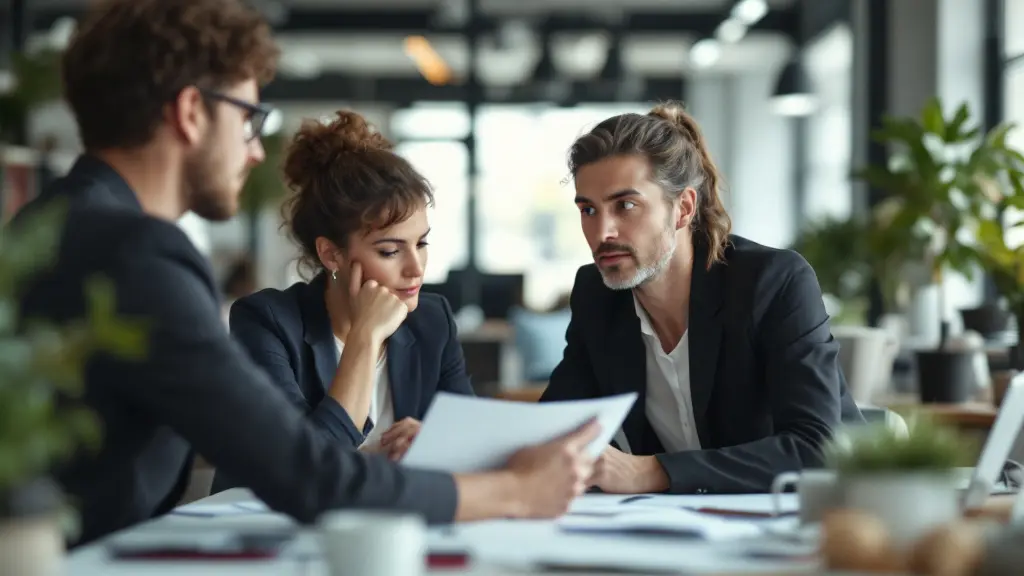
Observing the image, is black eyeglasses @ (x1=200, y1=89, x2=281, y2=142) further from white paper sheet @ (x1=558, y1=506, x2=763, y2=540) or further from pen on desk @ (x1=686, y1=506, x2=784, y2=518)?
pen on desk @ (x1=686, y1=506, x2=784, y2=518)

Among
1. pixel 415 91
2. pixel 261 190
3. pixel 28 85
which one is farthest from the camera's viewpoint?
pixel 415 91

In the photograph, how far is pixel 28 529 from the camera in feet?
3.63

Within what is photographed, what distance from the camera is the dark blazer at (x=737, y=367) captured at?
2.28 meters

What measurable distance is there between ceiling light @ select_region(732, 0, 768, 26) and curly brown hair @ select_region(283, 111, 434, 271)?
8.71 m

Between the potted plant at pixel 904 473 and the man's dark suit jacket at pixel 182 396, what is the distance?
1.72 feet

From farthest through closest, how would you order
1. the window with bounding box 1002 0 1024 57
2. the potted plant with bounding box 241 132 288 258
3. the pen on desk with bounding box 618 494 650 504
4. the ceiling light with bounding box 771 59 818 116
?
the potted plant with bounding box 241 132 288 258
the ceiling light with bounding box 771 59 818 116
the window with bounding box 1002 0 1024 57
the pen on desk with bounding box 618 494 650 504

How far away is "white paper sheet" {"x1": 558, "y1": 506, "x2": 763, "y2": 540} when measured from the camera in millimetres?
1678

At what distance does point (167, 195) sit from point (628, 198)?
1.16m

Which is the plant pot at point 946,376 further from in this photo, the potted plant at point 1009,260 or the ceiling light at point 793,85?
the ceiling light at point 793,85

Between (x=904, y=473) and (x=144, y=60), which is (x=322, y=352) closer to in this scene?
(x=144, y=60)

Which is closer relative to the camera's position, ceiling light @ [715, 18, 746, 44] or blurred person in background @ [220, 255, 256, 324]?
blurred person in background @ [220, 255, 256, 324]

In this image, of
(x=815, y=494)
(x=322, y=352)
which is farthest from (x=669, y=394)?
(x=815, y=494)

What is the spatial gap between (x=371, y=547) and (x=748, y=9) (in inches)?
416

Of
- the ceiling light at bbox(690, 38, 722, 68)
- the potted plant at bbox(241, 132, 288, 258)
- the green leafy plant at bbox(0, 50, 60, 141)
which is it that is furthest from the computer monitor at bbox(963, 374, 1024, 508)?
the potted plant at bbox(241, 132, 288, 258)
